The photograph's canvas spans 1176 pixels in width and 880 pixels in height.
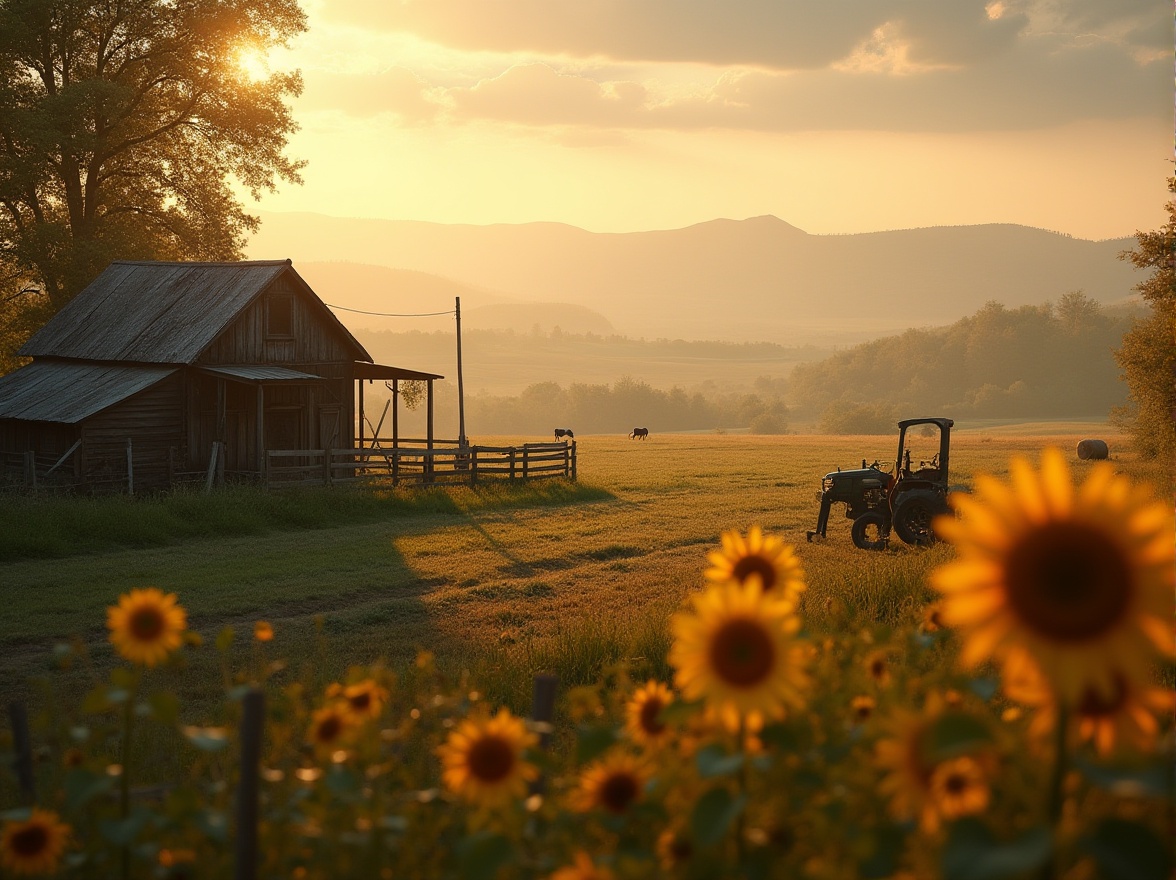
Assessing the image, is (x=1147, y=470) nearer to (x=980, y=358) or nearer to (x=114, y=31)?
(x=114, y=31)

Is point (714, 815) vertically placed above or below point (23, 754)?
above

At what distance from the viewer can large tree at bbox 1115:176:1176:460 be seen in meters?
35.5

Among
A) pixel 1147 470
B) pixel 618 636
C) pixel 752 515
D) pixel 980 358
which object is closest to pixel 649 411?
pixel 980 358

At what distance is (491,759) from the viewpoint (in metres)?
3.25

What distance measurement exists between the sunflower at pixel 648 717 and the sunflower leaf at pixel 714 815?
734 millimetres

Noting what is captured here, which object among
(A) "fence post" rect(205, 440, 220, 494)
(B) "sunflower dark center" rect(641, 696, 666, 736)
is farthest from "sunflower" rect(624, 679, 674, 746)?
(A) "fence post" rect(205, 440, 220, 494)

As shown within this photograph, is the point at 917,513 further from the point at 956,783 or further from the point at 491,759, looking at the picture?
the point at 956,783

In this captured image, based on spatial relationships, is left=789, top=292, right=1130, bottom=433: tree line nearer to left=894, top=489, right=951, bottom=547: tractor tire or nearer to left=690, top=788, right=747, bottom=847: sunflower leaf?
left=894, top=489, right=951, bottom=547: tractor tire

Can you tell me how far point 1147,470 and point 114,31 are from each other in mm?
36892

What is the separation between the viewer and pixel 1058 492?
2.18 metres

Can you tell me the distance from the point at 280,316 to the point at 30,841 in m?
26.8

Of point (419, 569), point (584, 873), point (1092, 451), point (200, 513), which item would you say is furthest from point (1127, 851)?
point (1092, 451)

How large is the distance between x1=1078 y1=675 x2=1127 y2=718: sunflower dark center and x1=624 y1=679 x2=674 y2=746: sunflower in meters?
1.41

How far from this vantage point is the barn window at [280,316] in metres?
28.6
